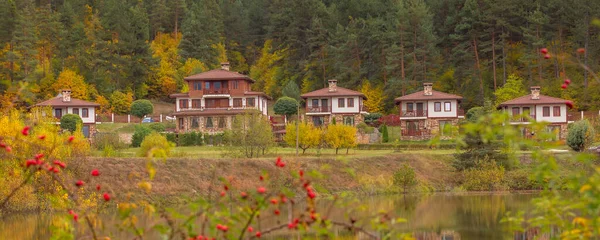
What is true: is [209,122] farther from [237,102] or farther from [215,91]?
[237,102]

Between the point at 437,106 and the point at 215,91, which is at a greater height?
the point at 215,91

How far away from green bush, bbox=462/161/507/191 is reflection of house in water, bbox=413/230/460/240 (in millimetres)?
22926

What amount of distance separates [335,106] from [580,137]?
27.8 meters

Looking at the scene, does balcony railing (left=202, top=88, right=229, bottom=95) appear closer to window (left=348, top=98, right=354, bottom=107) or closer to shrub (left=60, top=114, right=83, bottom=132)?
window (left=348, top=98, right=354, bottom=107)

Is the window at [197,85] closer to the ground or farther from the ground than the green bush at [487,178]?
farther from the ground

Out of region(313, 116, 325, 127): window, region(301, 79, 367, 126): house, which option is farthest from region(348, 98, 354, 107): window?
region(313, 116, 325, 127): window

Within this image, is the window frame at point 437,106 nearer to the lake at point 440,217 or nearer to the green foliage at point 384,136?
the green foliage at point 384,136

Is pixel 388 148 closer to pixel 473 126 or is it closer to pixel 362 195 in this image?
pixel 362 195

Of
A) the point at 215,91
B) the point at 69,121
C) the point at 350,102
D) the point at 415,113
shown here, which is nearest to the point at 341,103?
the point at 350,102

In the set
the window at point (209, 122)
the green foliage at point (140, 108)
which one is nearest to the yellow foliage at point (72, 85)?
the green foliage at point (140, 108)

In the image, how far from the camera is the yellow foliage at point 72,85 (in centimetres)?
9331

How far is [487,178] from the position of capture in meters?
59.1

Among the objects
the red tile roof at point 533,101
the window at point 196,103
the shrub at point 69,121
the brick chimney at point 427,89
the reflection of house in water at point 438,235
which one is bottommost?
the reflection of house in water at point 438,235

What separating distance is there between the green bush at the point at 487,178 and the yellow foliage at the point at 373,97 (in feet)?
109
